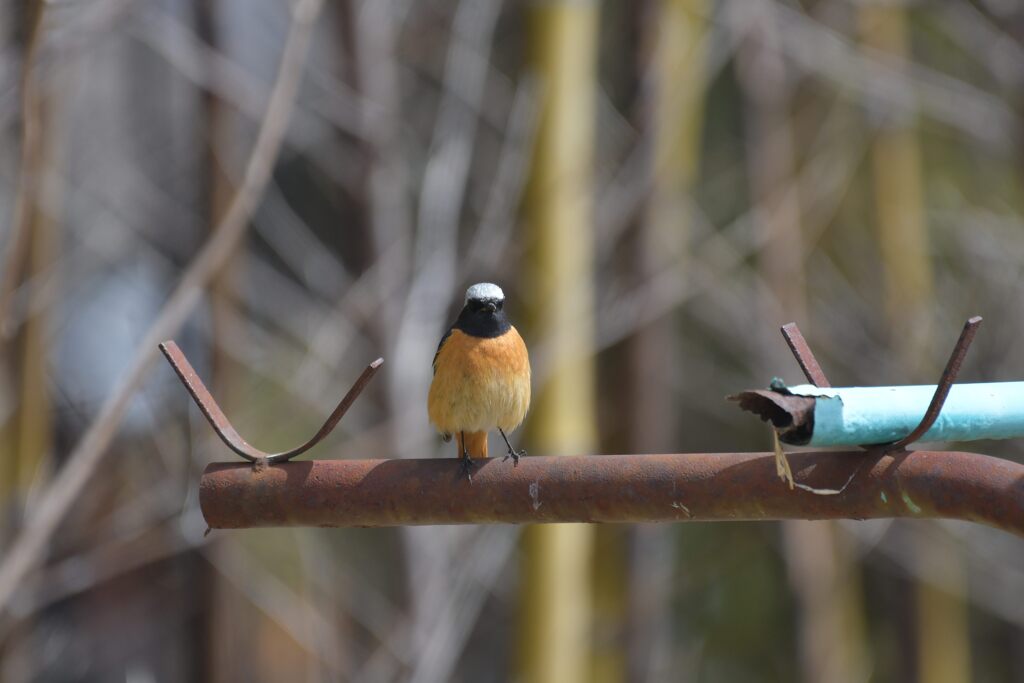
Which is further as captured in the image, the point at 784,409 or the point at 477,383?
the point at 477,383

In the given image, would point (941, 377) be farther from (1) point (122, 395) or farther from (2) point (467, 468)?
(1) point (122, 395)

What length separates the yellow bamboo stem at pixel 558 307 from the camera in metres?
5.36

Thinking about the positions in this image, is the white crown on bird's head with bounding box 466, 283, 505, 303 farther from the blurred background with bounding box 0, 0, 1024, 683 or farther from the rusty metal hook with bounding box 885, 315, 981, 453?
the rusty metal hook with bounding box 885, 315, 981, 453

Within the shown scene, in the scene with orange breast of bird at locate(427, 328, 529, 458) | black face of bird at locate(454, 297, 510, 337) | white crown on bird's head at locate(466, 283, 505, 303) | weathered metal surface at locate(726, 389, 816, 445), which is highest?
white crown on bird's head at locate(466, 283, 505, 303)

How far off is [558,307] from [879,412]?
378 cm

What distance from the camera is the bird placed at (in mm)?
3414

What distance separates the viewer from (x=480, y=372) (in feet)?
11.2

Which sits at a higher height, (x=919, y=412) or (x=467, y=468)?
(x=919, y=412)

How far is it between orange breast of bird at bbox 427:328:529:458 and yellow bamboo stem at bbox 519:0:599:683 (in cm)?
187

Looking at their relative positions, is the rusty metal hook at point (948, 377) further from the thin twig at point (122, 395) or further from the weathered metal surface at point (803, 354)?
the thin twig at point (122, 395)

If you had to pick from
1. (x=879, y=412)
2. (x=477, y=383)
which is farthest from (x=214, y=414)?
(x=477, y=383)

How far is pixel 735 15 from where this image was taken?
7.47 meters

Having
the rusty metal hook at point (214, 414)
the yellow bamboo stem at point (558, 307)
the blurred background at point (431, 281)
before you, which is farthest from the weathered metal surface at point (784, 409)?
the yellow bamboo stem at point (558, 307)

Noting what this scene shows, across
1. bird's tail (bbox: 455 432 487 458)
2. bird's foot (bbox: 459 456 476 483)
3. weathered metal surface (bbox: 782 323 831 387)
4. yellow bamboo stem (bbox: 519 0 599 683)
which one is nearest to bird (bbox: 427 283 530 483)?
bird's tail (bbox: 455 432 487 458)
